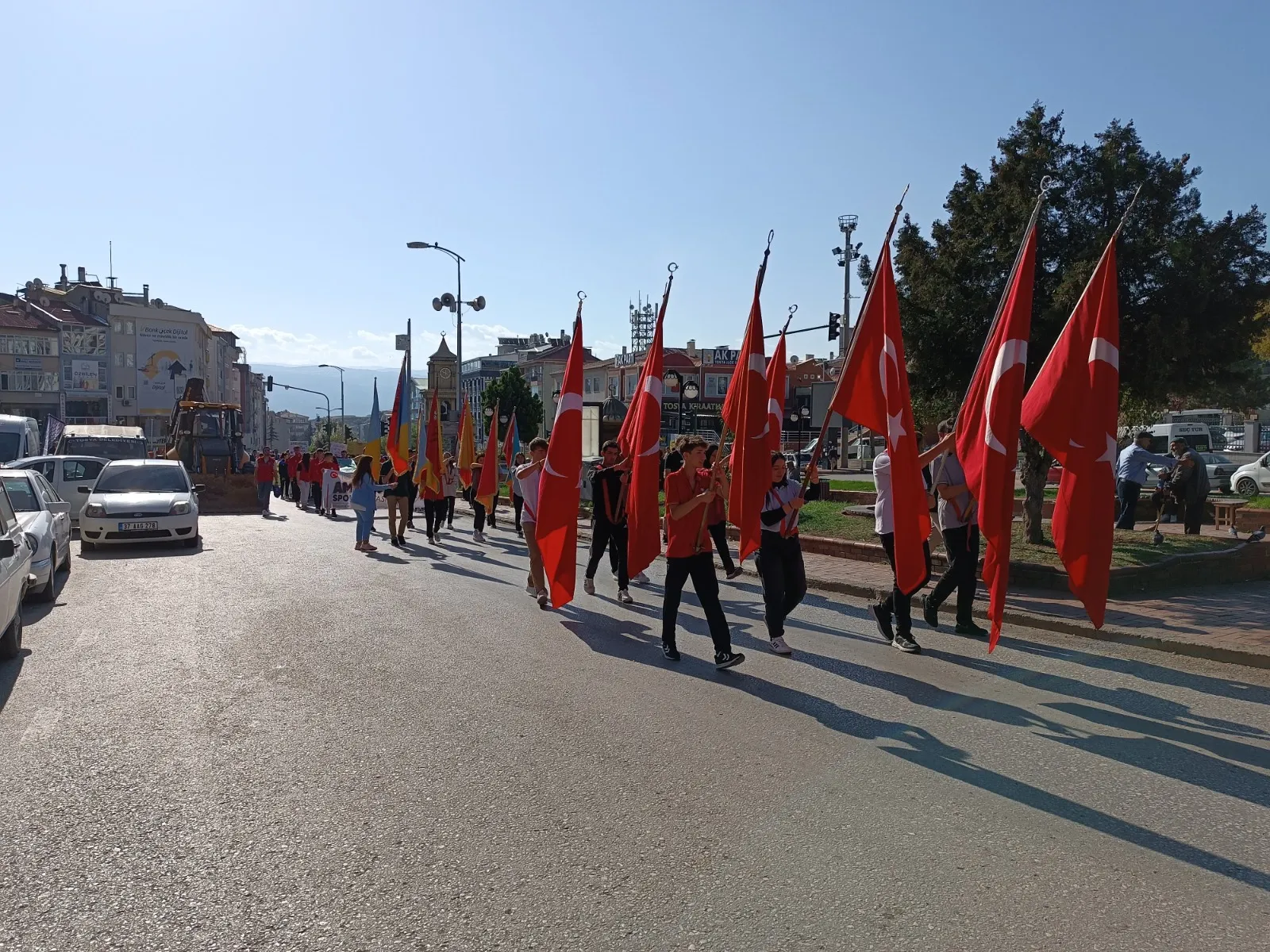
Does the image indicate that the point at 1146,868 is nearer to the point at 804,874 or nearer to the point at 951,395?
the point at 804,874

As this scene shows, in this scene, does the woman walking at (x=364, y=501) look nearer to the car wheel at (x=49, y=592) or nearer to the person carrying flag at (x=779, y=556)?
the car wheel at (x=49, y=592)

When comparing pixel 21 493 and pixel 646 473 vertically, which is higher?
pixel 646 473

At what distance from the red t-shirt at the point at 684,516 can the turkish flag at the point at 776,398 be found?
5.04 feet

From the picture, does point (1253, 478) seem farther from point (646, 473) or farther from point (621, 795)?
point (621, 795)

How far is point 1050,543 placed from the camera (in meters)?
14.0

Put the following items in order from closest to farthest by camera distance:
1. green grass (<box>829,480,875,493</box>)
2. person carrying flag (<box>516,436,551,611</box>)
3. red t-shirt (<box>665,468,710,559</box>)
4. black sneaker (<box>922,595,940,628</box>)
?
red t-shirt (<box>665,468,710,559</box>) < black sneaker (<box>922,595,940,628</box>) < person carrying flag (<box>516,436,551,611</box>) < green grass (<box>829,480,875,493</box>)

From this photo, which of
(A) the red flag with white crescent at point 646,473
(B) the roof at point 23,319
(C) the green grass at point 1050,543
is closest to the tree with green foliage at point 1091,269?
(C) the green grass at point 1050,543

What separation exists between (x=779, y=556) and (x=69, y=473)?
17060 millimetres

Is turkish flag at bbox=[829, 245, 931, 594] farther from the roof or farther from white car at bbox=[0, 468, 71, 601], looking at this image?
the roof

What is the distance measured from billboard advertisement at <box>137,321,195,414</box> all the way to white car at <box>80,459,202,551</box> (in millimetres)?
83553

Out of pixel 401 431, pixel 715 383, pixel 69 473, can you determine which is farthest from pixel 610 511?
pixel 715 383

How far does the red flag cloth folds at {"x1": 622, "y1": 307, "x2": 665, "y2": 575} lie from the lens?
369 inches

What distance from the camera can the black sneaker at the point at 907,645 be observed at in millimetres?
8422

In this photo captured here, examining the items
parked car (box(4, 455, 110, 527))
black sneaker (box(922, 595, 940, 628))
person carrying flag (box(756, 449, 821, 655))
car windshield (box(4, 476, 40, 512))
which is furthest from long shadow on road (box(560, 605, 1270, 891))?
parked car (box(4, 455, 110, 527))
